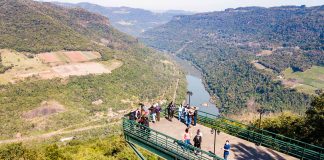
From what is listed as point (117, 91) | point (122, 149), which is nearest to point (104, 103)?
point (117, 91)

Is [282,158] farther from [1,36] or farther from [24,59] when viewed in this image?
[1,36]

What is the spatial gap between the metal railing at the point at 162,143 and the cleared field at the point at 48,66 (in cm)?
12899

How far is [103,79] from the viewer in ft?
590

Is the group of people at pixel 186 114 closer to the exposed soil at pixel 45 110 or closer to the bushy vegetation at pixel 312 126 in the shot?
the bushy vegetation at pixel 312 126

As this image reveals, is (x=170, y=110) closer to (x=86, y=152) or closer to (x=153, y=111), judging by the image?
(x=153, y=111)

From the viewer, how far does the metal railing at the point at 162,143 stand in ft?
84.0

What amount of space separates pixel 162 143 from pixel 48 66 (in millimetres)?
156727

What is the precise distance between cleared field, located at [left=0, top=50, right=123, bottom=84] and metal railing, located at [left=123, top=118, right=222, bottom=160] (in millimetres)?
128991

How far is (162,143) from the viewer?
1095 inches

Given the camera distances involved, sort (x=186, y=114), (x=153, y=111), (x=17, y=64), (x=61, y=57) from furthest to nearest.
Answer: (x=61, y=57), (x=17, y=64), (x=186, y=114), (x=153, y=111)

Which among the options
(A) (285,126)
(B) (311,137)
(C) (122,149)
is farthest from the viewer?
(C) (122,149)

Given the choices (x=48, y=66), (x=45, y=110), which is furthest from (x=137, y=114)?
(x=48, y=66)

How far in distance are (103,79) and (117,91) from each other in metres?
10.3

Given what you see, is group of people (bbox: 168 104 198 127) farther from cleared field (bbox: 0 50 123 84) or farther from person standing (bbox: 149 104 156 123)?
cleared field (bbox: 0 50 123 84)
